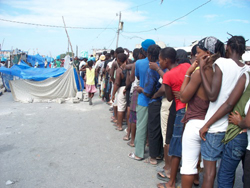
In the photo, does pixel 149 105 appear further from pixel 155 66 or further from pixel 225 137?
pixel 225 137

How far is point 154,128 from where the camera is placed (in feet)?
11.7

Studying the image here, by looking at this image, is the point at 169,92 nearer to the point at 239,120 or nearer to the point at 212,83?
the point at 212,83

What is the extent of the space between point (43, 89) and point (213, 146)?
26.7ft

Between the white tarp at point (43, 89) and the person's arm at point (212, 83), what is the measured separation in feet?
26.1

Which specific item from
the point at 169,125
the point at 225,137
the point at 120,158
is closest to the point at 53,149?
the point at 120,158

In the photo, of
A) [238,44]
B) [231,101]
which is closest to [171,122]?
[231,101]

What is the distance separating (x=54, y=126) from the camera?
19.0ft

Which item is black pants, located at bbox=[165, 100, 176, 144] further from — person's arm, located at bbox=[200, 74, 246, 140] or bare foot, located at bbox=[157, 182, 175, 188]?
person's arm, located at bbox=[200, 74, 246, 140]

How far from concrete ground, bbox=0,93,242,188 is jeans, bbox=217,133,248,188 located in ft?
4.19

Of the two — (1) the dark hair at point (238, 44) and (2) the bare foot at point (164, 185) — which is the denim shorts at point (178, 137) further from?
(1) the dark hair at point (238, 44)

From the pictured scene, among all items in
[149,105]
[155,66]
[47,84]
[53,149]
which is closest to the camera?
[155,66]

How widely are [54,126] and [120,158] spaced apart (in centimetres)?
259

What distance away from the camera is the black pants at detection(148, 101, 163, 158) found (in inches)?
139

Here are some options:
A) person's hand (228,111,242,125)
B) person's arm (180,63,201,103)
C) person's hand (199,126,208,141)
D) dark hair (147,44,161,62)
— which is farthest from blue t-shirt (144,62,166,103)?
person's hand (228,111,242,125)
